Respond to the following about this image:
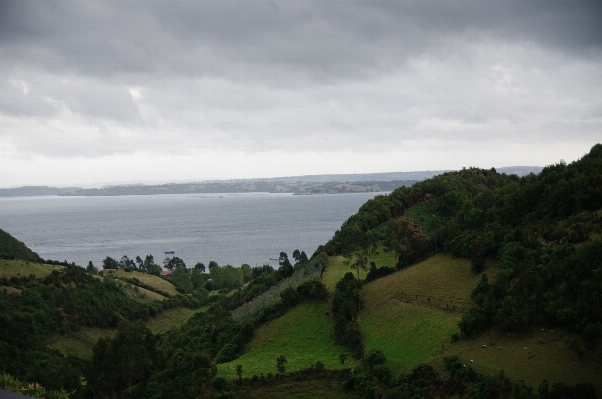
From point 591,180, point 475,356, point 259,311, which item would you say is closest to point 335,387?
point 475,356

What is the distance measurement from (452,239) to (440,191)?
96.4ft

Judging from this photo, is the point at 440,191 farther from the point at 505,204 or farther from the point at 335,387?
the point at 335,387

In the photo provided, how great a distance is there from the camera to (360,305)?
40000 mm

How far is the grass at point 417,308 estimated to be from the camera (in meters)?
31.4

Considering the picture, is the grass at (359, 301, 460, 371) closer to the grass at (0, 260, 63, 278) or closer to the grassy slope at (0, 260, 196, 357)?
Answer: the grassy slope at (0, 260, 196, 357)

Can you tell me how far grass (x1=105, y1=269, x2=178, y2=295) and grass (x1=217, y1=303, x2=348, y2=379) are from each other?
167 ft

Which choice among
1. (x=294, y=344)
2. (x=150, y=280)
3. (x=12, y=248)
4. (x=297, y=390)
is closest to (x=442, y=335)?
(x=297, y=390)

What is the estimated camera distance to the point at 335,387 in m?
29.8

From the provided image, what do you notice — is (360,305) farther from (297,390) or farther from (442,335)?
(297,390)

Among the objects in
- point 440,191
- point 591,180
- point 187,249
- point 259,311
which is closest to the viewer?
point 591,180

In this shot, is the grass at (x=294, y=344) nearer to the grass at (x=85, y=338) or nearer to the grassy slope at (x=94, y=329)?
the grass at (x=85, y=338)

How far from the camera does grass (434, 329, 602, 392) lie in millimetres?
23188

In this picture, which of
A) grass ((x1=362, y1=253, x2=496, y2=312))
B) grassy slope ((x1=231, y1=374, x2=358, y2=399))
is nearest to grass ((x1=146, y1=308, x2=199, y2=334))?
grass ((x1=362, y1=253, x2=496, y2=312))

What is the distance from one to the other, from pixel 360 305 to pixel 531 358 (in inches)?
633
